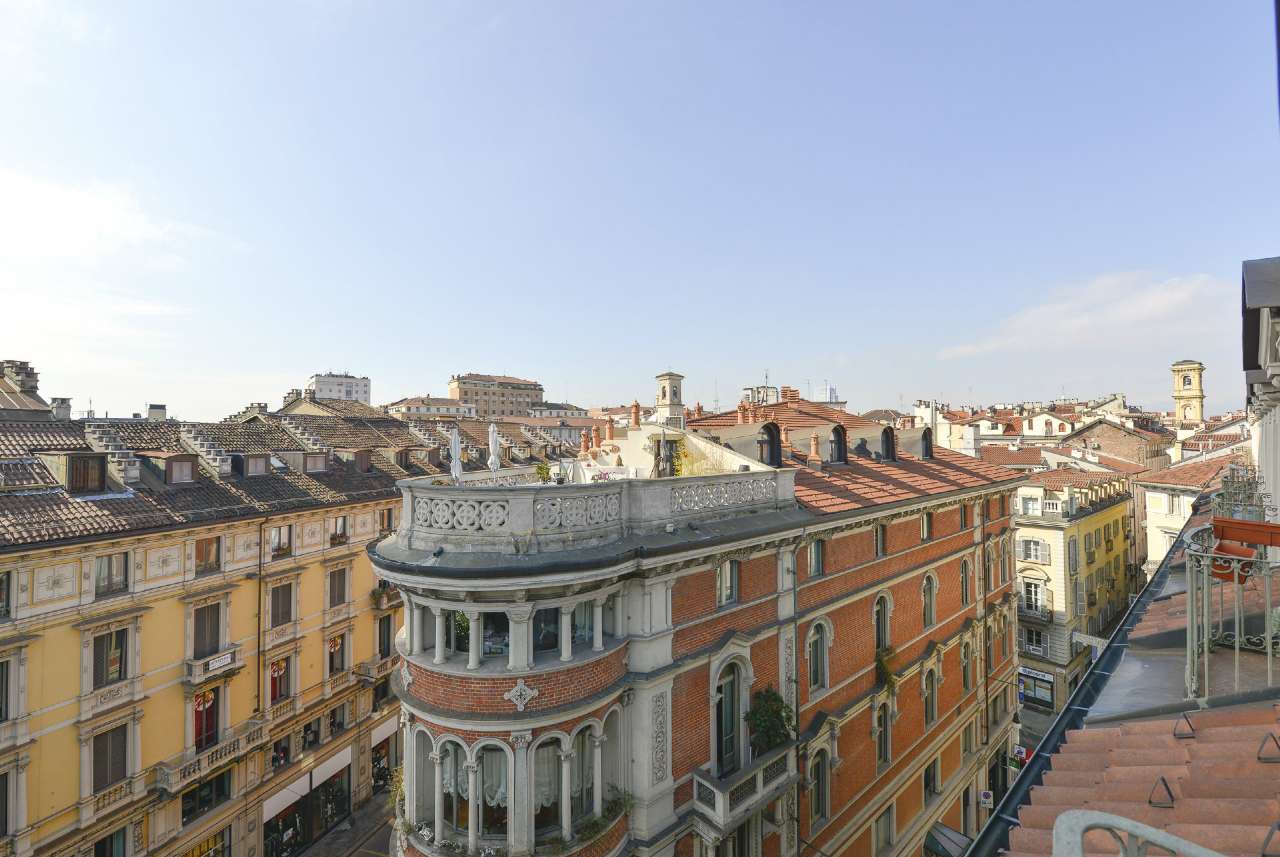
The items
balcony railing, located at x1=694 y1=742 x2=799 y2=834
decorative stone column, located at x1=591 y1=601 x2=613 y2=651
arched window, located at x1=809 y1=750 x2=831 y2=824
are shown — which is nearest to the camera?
decorative stone column, located at x1=591 y1=601 x2=613 y2=651

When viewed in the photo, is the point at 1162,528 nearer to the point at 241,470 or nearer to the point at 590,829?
the point at 590,829

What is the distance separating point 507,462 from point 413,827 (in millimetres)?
29957

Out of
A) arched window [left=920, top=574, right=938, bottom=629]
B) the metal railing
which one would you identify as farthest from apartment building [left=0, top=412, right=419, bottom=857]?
the metal railing

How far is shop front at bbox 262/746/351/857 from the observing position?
23672 mm

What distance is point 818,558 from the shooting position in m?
16.1

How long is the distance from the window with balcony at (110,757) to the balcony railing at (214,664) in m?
2.11

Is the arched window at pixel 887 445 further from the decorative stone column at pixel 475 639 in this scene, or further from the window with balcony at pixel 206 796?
the window with balcony at pixel 206 796

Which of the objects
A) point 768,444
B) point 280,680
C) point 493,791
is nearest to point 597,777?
point 493,791

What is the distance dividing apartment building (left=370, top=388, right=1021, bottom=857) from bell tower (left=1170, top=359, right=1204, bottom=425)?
67.8 m

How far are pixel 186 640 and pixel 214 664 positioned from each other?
1.28 metres

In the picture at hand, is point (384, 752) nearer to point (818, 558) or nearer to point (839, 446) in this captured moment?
point (818, 558)

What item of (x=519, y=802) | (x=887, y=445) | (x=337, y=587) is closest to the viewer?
(x=519, y=802)

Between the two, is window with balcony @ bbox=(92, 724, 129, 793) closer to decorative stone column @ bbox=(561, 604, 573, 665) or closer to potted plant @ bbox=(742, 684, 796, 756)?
decorative stone column @ bbox=(561, 604, 573, 665)

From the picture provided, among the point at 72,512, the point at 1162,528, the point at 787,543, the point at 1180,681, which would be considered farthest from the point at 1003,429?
the point at 72,512
